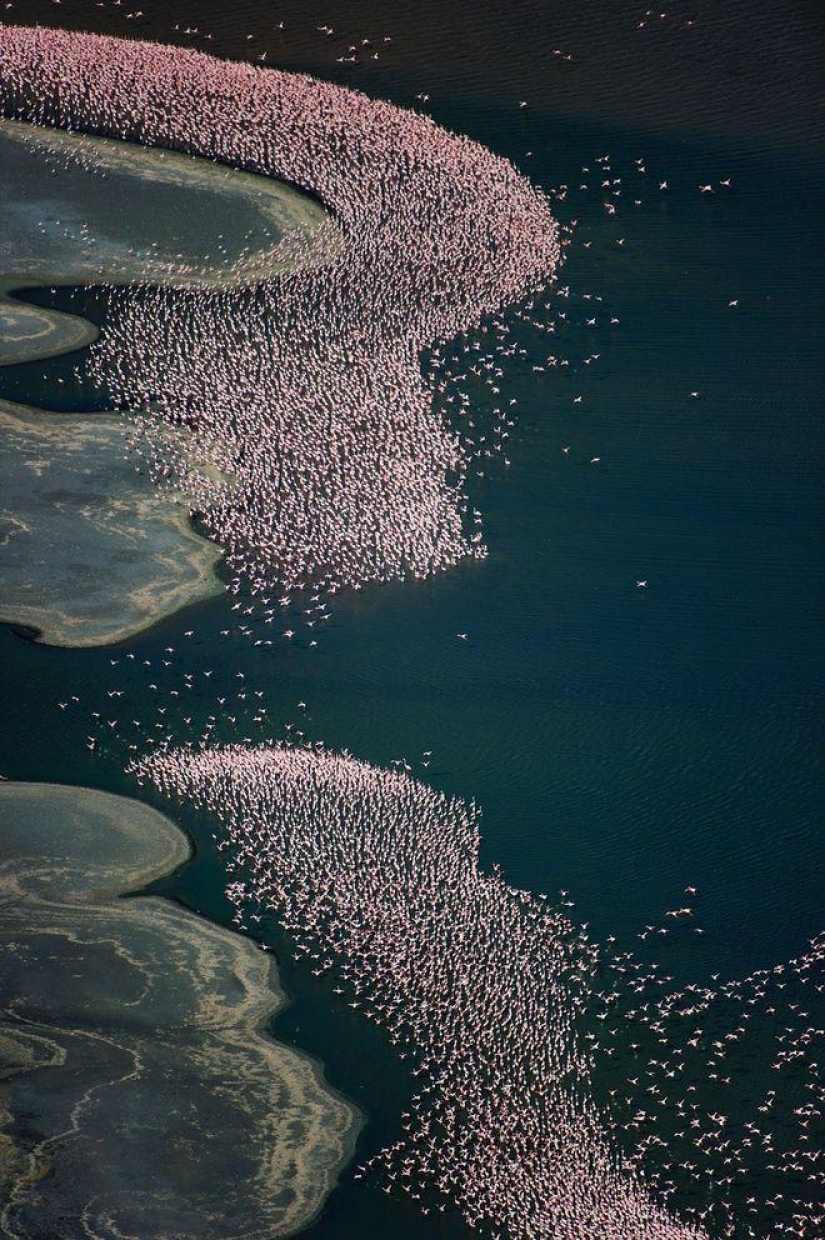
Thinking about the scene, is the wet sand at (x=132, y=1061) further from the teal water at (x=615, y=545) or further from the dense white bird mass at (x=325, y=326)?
the dense white bird mass at (x=325, y=326)

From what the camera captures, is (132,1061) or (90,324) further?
(90,324)

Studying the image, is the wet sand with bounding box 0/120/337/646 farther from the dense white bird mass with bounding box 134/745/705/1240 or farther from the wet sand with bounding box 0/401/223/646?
the dense white bird mass with bounding box 134/745/705/1240

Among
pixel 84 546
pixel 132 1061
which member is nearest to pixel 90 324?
pixel 84 546

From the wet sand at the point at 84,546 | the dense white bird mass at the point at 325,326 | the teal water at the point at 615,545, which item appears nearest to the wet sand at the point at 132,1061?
the teal water at the point at 615,545

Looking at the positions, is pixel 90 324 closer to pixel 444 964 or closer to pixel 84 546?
pixel 84 546

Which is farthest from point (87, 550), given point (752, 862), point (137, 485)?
point (752, 862)

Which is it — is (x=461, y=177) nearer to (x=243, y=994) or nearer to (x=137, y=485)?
(x=137, y=485)

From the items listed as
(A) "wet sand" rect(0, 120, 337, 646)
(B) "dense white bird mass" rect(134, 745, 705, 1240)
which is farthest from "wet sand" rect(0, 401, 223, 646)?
(B) "dense white bird mass" rect(134, 745, 705, 1240)
